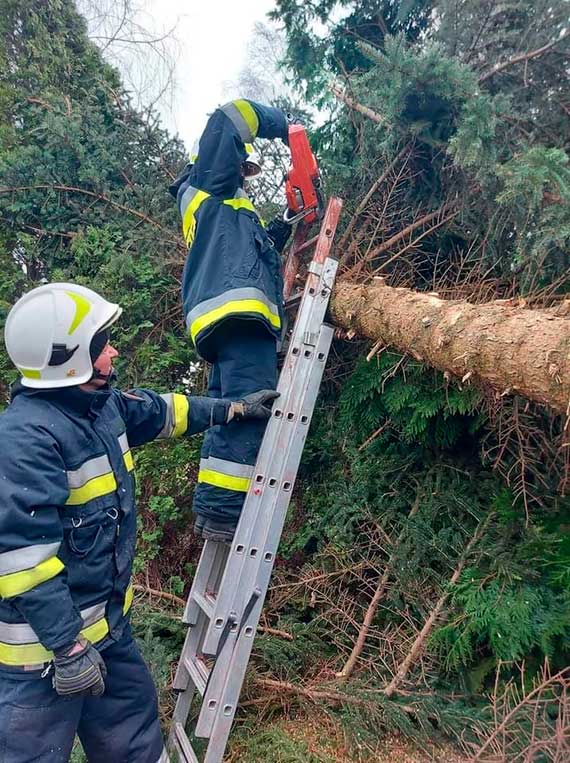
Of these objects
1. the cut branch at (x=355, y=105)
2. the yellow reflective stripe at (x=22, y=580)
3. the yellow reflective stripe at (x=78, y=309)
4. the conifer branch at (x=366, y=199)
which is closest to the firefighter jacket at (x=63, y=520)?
the yellow reflective stripe at (x=22, y=580)

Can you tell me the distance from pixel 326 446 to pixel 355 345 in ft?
1.98

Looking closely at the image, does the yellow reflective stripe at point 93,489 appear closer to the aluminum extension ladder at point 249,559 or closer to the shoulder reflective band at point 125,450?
the shoulder reflective band at point 125,450

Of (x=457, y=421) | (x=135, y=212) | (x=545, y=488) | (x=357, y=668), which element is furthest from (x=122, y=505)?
(x=135, y=212)

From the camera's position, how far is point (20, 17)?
4.34 m

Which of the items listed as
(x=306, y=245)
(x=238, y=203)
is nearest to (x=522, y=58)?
(x=306, y=245)

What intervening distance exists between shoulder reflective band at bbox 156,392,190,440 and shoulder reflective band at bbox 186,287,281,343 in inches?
12.6

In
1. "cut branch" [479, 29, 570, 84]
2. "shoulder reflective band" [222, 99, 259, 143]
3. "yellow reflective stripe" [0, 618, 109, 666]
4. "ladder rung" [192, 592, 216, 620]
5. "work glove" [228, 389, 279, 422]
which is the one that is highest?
"cut branch" [479, 29, 570, 84]

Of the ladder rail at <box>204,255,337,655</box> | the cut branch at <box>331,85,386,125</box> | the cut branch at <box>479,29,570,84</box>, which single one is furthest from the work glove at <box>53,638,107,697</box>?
the cut branch at <box>479,29,570,84</box>

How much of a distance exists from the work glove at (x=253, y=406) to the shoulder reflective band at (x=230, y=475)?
202 mm

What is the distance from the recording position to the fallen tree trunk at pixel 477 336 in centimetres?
138

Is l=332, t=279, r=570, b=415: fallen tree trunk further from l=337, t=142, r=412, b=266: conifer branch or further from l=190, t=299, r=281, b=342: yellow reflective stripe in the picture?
l=337, t=142, r=412, b=266: conifer branch

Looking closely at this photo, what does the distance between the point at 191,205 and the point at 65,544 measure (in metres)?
1.47

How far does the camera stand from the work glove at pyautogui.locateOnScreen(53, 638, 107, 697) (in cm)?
153

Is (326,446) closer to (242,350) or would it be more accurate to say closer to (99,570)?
(242,350)
